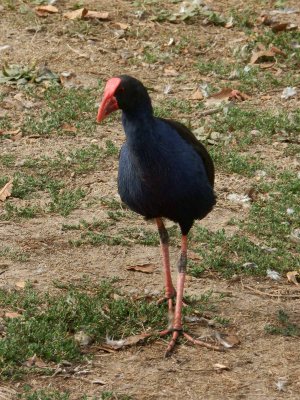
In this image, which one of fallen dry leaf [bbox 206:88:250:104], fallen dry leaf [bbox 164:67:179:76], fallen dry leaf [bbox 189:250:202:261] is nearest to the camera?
Result: fallen dry leaf [bbox 189:250:202:261]

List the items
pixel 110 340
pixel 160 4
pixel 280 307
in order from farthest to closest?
pixel 160 4
pixel 280 307
pixel 110 340

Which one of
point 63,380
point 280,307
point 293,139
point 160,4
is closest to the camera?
point 63,380

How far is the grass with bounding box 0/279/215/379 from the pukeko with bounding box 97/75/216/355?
0.23 m

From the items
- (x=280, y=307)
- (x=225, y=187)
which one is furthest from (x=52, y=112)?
(x=280, y=307)

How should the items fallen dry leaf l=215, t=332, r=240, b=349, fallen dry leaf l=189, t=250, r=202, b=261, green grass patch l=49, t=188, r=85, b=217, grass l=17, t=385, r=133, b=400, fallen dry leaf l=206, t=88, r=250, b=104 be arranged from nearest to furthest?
grass l=17, t=385, r=133, b=400 → fallen dry leaf l=215, t=332, r=240, b=349 → fallen dry leaf l=189, t=250, r=202, b=261 → green grass patch l=49, t=188, r=85, b=217 → fallen dry leaf l=206, t=88, r=250, b=104

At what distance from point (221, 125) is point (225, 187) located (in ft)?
3.48

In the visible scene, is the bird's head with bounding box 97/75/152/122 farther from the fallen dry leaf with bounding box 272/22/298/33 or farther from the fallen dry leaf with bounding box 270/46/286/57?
the fallen dry leaf with bounding box 272/22/298/33

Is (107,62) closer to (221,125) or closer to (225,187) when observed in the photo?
(221,125)

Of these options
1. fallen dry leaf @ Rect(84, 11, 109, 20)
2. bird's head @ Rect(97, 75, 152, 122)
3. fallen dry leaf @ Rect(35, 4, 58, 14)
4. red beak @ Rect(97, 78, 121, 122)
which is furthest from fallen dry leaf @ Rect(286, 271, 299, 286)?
fallen dry leaf @ Rect(35, 4, 58, 14)

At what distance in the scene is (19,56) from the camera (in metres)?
10.1

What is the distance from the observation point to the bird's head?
5.54 metres

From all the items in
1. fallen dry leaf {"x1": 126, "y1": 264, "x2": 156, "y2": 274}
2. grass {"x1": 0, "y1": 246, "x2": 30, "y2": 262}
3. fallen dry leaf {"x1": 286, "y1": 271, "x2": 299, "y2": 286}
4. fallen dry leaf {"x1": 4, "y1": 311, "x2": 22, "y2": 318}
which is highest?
fallen dry leaf {"x1": 4, "y1": 311, "x2": 22, "y2": 318}

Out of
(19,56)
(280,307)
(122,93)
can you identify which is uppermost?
(122,93)

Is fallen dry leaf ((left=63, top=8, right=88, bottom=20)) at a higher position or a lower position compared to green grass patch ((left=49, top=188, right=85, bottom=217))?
higher
